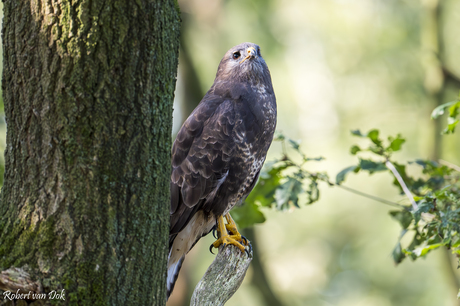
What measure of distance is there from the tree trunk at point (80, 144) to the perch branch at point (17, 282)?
25mm

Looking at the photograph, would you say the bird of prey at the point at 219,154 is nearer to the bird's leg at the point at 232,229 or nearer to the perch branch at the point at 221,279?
the bird's leg at the point at 232,229

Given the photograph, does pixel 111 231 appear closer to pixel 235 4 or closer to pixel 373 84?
pixel 235 4

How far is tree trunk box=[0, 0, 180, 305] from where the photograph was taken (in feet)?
5.19

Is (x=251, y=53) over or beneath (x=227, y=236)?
over

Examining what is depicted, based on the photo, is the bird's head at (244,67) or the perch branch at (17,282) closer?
the perch branch at (17,282)

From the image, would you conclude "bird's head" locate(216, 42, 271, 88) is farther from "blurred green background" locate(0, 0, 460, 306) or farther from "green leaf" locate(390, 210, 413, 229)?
"blurred green background" locate(0, 0, 460, 306)

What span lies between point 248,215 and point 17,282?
6.83 feet

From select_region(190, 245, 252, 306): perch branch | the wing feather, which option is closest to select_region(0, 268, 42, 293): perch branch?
select_region(190, 245, 252, 306): perch branch

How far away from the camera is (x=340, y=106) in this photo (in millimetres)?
9336

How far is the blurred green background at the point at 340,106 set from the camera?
5.93 metres

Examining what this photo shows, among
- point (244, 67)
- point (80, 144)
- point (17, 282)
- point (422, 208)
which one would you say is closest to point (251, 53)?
point (244, 67)

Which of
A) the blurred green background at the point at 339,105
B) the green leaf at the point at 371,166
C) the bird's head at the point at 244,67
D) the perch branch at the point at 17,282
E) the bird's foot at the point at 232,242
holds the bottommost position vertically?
the perch branch at the point at 17,282

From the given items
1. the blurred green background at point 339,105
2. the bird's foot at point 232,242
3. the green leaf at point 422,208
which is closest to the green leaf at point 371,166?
the green leaf at point 422,208

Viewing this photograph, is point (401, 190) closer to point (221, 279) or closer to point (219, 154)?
point (219, 154)
